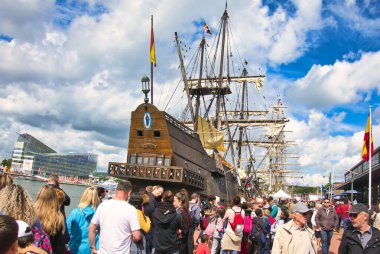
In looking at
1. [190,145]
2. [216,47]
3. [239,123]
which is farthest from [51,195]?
[239,123]

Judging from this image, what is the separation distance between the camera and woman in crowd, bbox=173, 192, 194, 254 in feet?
22.7

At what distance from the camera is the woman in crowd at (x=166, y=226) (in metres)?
6.68

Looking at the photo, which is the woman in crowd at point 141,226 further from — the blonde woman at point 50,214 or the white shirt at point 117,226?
the blonde woman at point 50,214

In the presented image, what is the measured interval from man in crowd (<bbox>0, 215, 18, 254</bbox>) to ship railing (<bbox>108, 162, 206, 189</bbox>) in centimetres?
2053

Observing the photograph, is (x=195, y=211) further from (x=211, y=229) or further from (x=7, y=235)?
(x=7, y=235)

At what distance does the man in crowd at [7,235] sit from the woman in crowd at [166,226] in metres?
4.40

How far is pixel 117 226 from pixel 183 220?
207 cm

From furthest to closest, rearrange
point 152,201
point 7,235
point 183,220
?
point 152,201 → point 183,220 → point 7,235

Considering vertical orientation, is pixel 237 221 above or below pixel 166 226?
above

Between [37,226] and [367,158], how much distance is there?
Answer: 777 inches

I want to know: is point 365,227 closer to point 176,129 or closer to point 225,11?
point 176,129

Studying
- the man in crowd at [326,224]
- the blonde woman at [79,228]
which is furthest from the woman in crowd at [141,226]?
the man in crowd at [326,224]

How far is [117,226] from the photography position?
504 cm

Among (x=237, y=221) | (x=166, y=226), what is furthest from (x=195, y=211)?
(x=166, y=226)
